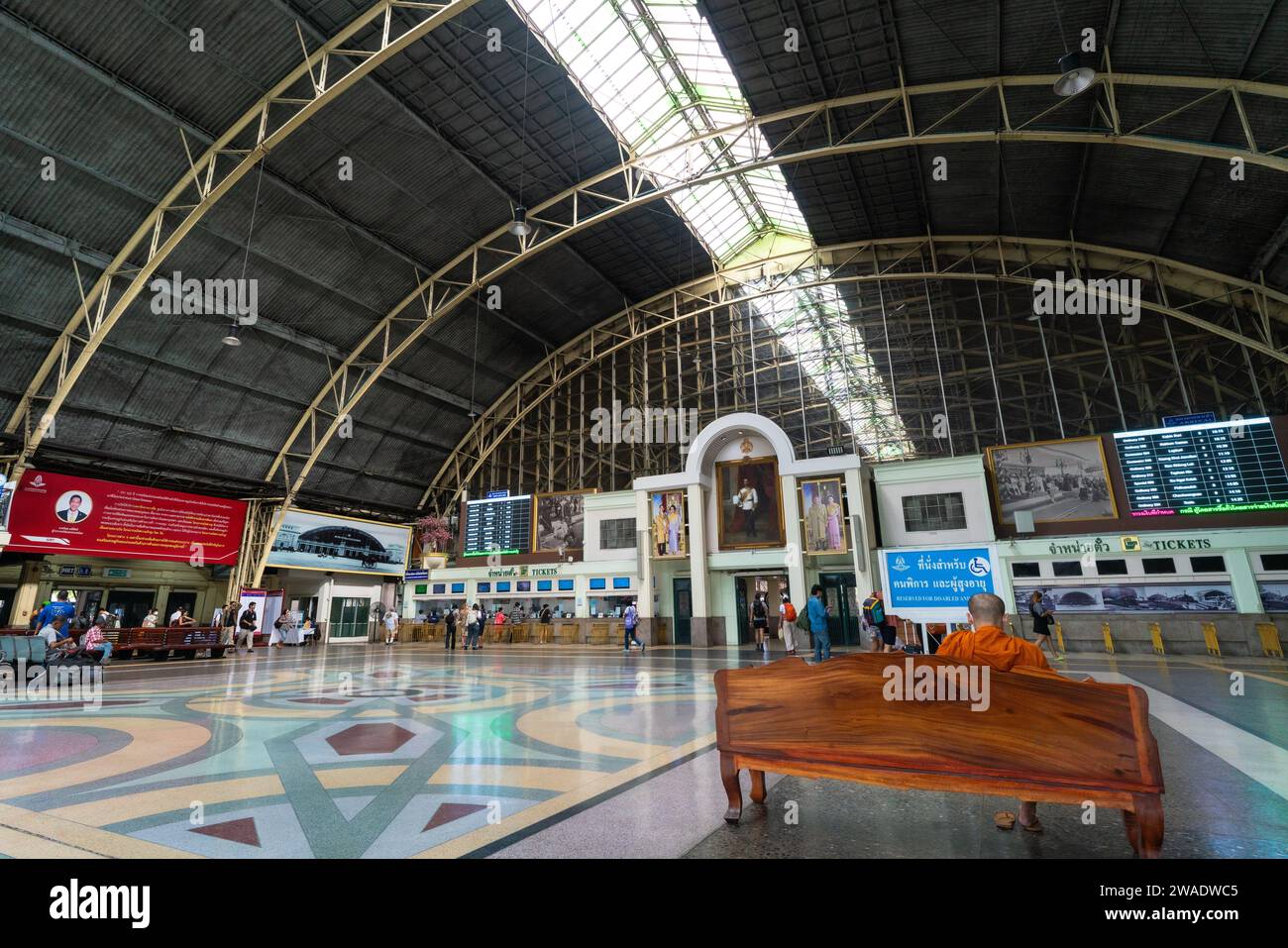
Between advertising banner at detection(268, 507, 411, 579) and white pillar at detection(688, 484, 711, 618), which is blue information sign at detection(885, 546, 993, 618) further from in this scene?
advertising banner at detection(268, 507, 411, 579)

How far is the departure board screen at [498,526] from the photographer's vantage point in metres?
27.0

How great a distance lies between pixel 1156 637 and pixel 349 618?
3274 centimetres

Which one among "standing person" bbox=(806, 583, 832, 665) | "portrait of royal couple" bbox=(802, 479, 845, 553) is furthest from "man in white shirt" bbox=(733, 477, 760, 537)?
"standing person" bbox=(806, 583, 832, 665)

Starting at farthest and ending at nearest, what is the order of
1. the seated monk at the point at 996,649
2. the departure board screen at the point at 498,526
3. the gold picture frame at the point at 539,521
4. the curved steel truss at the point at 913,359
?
the departure board screen at the point at 498,526, the gold picture frame at the point at 539,521, the curved steel truss at the point at 913,359, the seated monk at the point at 996,649

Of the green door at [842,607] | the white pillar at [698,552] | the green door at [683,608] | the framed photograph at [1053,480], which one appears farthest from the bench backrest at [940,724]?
the framed photograph at [1053,480]

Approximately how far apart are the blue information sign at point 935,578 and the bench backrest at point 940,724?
15.3 metres

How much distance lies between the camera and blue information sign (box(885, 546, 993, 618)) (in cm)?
1622

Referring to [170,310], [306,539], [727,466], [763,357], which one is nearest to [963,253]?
[763,357]

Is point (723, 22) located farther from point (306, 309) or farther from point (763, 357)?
point (306, 309)

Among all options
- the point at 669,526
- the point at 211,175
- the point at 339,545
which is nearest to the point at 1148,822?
the point at 669,526

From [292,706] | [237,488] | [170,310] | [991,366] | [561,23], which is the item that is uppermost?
[561,23]

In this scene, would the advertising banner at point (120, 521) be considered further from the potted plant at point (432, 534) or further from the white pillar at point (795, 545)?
the white pillar at point (795, 545)

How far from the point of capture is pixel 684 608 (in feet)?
72.3

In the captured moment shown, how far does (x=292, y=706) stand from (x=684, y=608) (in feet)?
53.0
